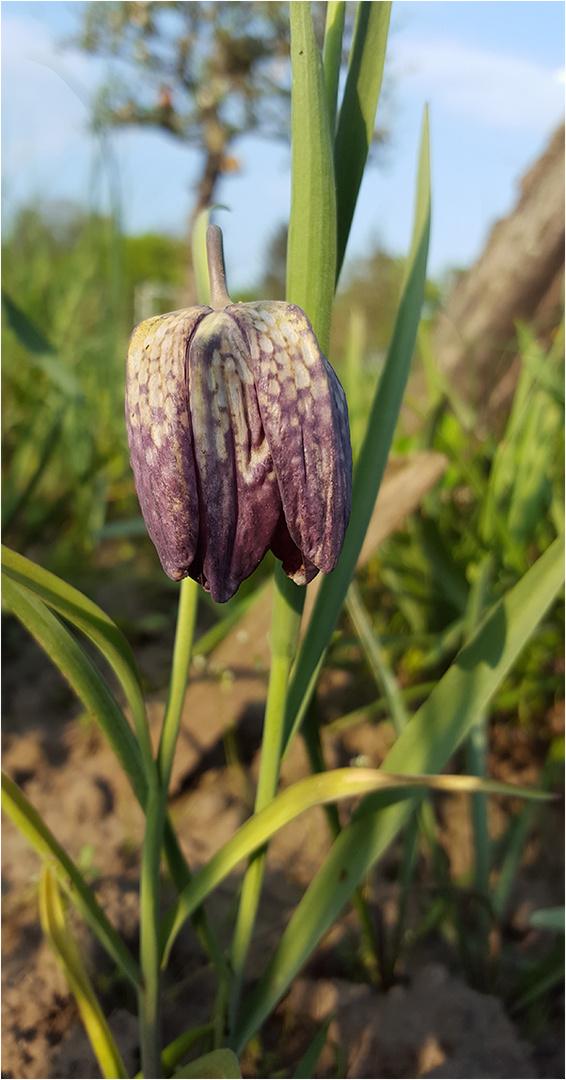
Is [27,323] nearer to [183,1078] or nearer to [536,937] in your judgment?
[183,1078]

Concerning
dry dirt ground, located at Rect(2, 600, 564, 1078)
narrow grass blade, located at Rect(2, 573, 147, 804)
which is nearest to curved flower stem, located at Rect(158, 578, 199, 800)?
narrow grass blade, located at Rect(2, 573, 147, 804)

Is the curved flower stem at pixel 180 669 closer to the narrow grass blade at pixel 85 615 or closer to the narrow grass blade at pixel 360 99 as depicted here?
the narrow grass blade at pixel 85 615

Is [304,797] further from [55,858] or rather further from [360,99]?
[360,99]

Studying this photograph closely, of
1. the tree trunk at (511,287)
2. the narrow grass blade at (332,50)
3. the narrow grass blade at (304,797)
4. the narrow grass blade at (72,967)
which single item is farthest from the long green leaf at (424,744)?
the tree trunk at (511,287)

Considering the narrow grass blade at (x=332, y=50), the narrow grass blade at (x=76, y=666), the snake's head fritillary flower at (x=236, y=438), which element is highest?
the narrow grass blade at (x=332, y=50)

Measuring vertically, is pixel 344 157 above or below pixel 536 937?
above

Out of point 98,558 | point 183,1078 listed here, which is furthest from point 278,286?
point 183,1078

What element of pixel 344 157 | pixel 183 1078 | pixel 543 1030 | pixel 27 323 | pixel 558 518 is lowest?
pixel 543 1030

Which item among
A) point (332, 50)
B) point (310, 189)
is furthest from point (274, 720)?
point (332, 50)
